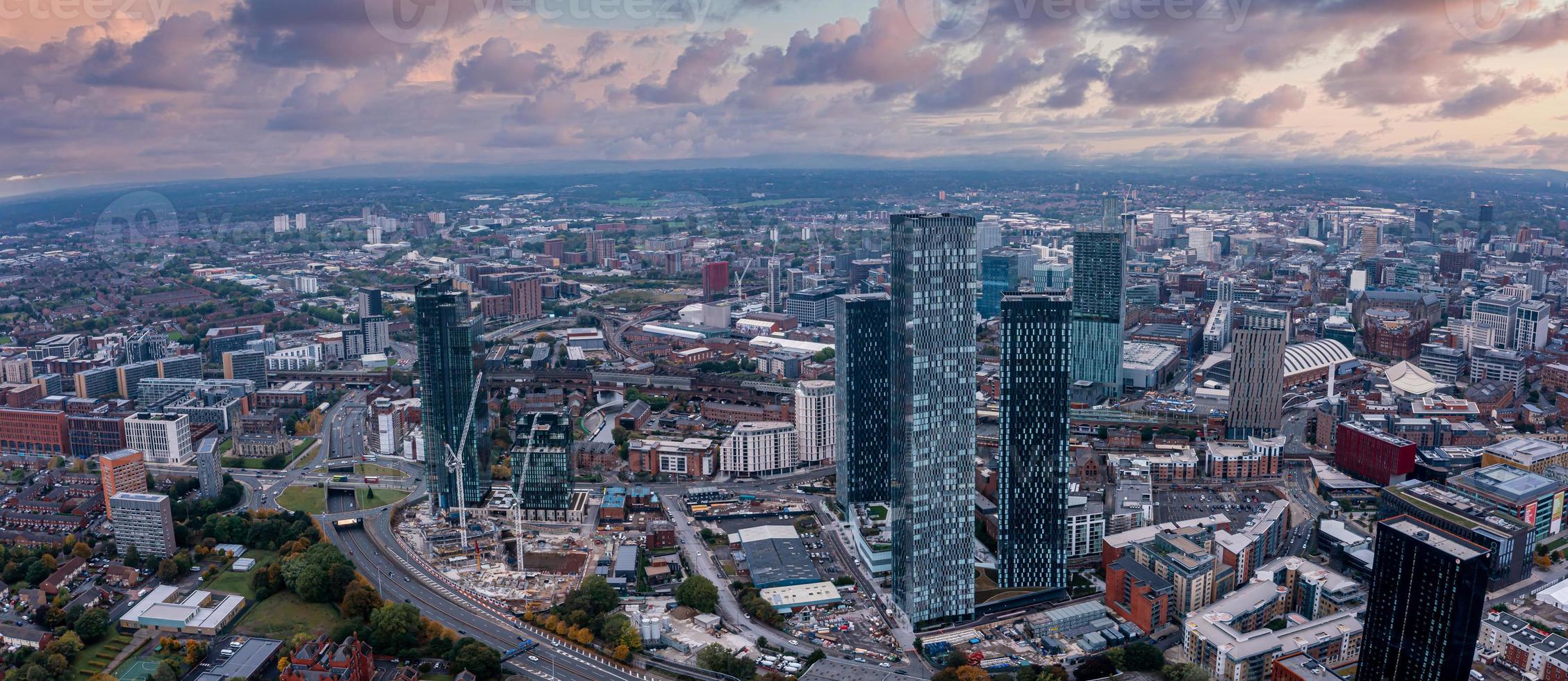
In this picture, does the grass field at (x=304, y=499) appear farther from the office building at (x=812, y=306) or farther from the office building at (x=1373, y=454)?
the office building at (x=812, y=306)

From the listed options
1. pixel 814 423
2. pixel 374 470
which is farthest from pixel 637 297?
pixel 814 423

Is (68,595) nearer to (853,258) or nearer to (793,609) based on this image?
(793,609)

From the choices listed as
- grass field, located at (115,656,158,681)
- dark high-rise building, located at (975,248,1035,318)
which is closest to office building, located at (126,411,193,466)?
grass field, located at (115,656,158,681)

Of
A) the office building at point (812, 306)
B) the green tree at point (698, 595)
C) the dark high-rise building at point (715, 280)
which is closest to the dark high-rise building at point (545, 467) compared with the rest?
the green tree at point (698, 595)

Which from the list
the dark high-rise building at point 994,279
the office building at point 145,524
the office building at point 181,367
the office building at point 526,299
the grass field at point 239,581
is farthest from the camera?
the office building at point 526,299

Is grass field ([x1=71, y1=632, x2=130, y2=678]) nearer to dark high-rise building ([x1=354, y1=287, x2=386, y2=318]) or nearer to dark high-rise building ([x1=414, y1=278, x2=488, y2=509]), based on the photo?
dark high-rise building ([x1=414, y1=278, x2=488, y2=509])

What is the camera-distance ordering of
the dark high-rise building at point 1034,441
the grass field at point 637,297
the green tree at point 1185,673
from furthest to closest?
the grass field at point 637,297, the dark high-rise building at point 1034,441, the green tree at point 1185,673
